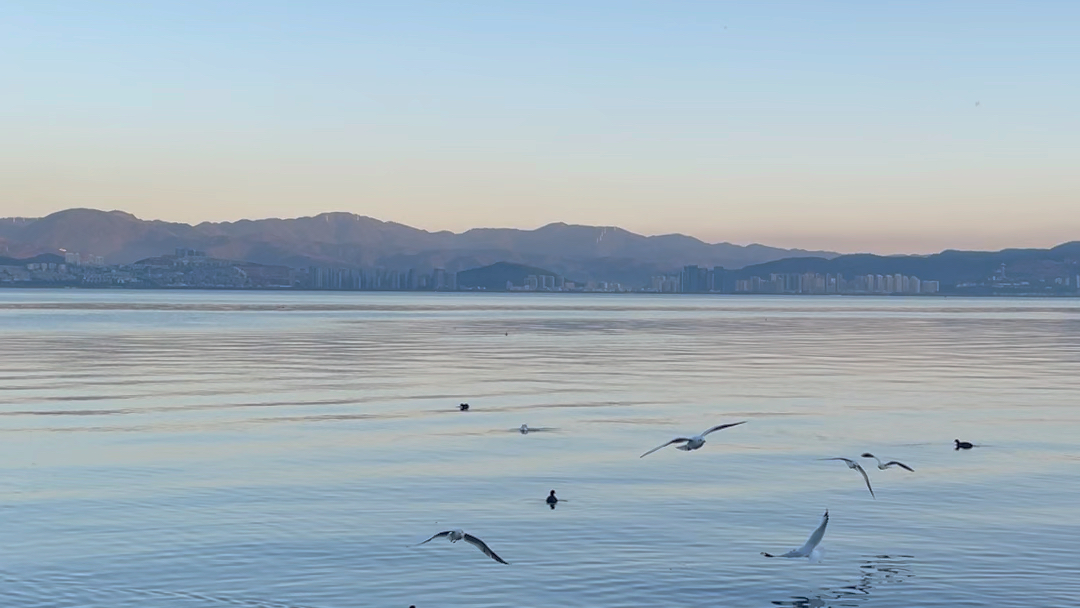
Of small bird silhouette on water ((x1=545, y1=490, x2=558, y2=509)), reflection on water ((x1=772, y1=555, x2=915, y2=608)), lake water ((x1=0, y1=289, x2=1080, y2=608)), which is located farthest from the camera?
small bird silhouette on water ((x1=545, y1=490, x2=558, y2=509))

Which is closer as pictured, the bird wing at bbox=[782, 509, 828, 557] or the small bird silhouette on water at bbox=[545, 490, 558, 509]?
the bird wing at bbox=[782, 509, 828, 557]

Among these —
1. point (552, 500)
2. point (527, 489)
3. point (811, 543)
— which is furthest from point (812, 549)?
point (527, 489)

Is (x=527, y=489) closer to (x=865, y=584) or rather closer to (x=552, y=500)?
(x=552, y=500)

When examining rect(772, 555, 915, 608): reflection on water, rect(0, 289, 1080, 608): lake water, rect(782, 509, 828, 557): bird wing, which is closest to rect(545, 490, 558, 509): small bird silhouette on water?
rect(0, 289, 1080, 608): lake water

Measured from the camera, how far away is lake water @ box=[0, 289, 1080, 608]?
69.3ft

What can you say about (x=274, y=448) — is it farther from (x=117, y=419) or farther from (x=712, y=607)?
(x=712, y=607)

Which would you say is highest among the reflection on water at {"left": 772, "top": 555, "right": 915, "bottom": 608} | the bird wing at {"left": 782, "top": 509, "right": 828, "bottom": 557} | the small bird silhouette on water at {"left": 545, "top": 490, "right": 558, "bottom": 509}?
the bird wing at {"left": 782, "top": 509, "right": 828, "bottom": 557}

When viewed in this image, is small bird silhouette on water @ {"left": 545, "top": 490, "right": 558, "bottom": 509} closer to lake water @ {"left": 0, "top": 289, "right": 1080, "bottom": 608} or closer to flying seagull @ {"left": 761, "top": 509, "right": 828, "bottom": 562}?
lake water @ {"left": 0, "top": 289, "right": 1080, "bottom": 608}

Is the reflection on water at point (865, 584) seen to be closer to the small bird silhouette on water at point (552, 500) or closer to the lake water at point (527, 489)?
the lake water at point (527, 489)

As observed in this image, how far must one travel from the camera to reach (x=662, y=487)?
30391mm

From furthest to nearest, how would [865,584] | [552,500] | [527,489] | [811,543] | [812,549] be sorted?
1. [527,489]
2. [552,500]
3. [812,549]
4. [811,543]
5. [865,584]

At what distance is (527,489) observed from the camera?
30.0m

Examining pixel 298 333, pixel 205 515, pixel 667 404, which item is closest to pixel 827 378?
pixel 667 404

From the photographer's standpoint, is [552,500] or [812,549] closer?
[812,549]
